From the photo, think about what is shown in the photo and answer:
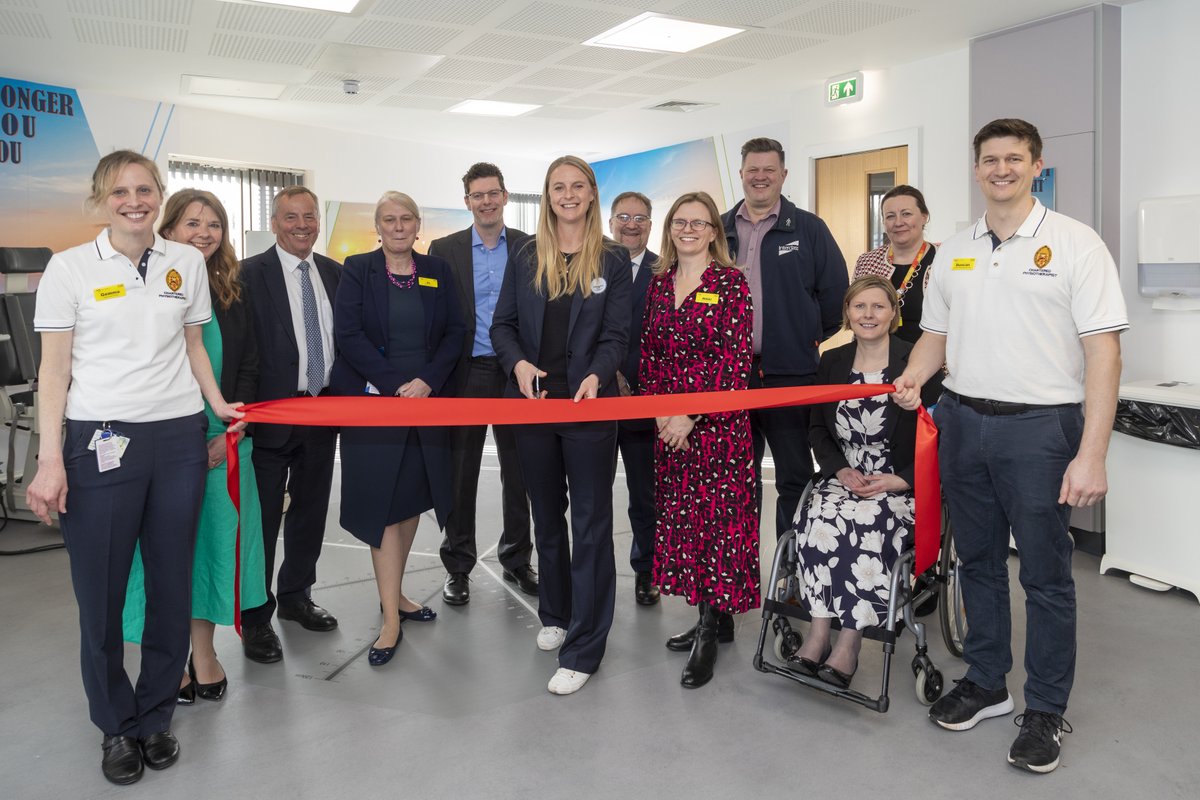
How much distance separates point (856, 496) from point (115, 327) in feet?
7.99

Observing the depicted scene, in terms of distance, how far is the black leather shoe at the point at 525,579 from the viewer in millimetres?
4375

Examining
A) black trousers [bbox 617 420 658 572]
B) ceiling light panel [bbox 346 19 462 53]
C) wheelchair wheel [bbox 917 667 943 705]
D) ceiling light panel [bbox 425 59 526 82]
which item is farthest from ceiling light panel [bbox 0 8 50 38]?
wheelchair wheel [bbox 917 667 943 705]

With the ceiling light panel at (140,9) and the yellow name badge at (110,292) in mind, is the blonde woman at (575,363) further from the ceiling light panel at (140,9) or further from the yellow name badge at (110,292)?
the ceiling light panel at (140,9)

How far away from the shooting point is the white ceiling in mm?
5887

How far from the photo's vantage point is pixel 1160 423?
443 centimetres

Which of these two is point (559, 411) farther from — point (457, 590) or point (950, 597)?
point (950, 597)

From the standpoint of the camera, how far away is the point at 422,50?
698cm

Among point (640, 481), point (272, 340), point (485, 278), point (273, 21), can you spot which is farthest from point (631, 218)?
point (273, 21)

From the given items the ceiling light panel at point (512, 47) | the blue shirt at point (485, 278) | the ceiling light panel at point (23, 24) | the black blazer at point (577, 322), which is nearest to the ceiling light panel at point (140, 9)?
the ceiling light panel at point (23, 24)

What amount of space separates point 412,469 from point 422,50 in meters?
4.55

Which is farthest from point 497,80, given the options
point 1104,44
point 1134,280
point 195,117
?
point 1134,280

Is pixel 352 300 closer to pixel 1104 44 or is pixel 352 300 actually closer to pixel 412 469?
pixel 412 469

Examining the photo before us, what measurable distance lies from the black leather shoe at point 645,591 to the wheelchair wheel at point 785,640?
2.38ft

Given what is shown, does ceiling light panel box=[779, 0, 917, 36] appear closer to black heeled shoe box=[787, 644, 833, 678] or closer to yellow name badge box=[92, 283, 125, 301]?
black heeled shoe box=[787, 644, 833, 678]
